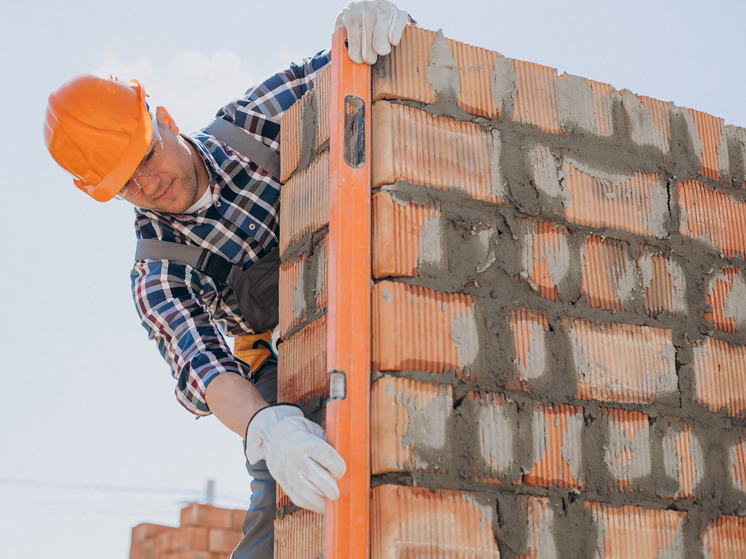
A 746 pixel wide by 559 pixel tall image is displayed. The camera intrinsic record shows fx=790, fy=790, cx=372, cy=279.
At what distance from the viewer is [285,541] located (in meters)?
2.17

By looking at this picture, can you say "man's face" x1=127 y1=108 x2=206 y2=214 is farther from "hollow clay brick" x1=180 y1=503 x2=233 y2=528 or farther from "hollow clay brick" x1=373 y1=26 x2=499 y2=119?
"hollow clay brick" x1=180 y1=503 x2=233 y2=528

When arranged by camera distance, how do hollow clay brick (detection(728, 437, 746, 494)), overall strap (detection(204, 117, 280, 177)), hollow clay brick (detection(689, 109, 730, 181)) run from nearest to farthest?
1. hollow clay brick (detection(728, 437, 746, 494))
2. hollow clay brick (detection(689, 109, 730, 181))
3. overall strap (detection(204, 117, 280, 177))

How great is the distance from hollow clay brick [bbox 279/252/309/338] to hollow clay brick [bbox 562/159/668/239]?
0.78 metres

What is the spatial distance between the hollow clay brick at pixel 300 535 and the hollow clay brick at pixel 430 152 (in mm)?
878

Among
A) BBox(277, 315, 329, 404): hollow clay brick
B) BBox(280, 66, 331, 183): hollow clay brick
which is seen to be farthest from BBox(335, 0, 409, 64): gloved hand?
BBox(277, 315, 329, 404): hollow clay brick

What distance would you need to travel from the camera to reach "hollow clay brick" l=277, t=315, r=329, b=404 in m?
2.11

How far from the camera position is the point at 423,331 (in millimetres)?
1952

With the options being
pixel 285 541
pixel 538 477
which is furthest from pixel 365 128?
pixel 285 541

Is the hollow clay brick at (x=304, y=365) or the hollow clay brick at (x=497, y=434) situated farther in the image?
the hollow clay brick at (x=304, y=365)

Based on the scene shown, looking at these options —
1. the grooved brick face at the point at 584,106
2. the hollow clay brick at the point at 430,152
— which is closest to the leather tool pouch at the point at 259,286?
the hollow clay brick at the point at 430,152

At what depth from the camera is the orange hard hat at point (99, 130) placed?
2693 mm

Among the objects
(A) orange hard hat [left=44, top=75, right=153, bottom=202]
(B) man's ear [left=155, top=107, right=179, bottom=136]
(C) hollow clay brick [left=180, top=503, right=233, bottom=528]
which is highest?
(B) man's ear [left=155, top=107, right=179, bottom=136]

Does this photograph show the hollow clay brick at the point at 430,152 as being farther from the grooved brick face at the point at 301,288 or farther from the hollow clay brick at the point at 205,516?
the hollow clay brick at the point at 205,516

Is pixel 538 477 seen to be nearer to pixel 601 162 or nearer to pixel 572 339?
pixel 572 339
